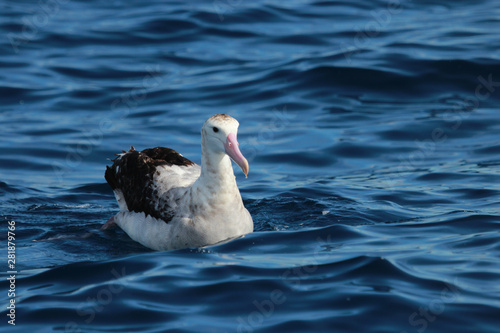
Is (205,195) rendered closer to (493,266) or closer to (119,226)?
(119,226)

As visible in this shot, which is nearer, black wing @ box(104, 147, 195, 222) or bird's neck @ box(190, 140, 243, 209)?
bird's neck @ box(190, 140, 243, 209)

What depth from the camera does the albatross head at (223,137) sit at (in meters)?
8.87

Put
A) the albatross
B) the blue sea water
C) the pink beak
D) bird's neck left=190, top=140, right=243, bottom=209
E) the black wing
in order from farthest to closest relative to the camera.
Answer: the black wing
bird's neck left=190, top=140, right=243, bottom=209
the albatross
the pink beak
the blue sea water

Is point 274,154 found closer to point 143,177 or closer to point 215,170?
point 143,177

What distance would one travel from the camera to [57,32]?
21.4 m

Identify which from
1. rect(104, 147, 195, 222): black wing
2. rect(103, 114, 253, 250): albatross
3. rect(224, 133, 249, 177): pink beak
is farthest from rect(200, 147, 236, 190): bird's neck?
rect(104, 147, 195, 222): black wing

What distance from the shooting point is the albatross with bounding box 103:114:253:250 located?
9.09m

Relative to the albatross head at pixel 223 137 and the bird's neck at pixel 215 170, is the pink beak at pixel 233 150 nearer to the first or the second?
the albatross head at pixel 223 137

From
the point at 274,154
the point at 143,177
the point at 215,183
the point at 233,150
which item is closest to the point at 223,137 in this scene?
the point at 233,150

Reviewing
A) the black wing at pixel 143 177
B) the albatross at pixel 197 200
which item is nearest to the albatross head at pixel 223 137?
the albatross at pixel 197 200

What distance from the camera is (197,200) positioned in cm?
929

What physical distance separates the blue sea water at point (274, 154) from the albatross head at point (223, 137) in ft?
3.24

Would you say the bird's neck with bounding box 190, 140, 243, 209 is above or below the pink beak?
below

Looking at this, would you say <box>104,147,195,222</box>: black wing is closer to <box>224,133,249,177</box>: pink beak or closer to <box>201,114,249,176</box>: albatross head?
<box>201,114,249,176</box>: albatross head
